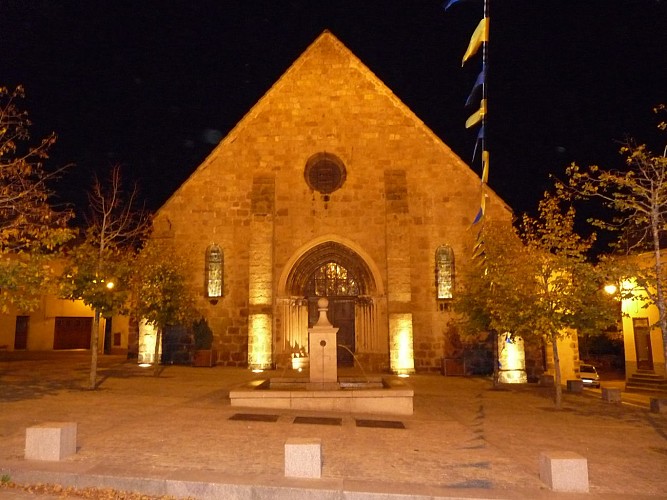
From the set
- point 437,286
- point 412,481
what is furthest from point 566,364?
point 412,481

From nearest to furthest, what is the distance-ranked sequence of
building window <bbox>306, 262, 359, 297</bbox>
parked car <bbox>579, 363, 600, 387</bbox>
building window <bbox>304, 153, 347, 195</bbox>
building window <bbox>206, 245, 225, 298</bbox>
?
building window <bbox>206, 245, 225, 298</bbox> → building window <bbox>304, 153, 347, 195</bbox> → building window <bbox>306, 262, 359, 297</bbox> → parked car <bbox>579, 363, 600, 387</bbox>

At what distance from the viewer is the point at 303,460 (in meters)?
6.46

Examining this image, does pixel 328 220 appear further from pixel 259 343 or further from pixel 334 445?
pixel 334 445

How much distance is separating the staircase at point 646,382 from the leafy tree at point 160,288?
18.2m

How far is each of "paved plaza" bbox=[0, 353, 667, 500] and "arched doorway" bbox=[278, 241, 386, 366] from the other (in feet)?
18.0

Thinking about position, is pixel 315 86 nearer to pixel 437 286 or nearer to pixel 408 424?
pixel 437 286

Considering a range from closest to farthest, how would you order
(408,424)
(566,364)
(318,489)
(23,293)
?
(318,489) < (408,424) < (23,293) < (566,364)

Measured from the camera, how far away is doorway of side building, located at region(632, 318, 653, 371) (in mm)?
23156

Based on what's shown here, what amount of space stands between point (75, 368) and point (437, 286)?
1356cm

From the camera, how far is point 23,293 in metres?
11.6

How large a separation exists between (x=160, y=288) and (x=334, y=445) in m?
10.2

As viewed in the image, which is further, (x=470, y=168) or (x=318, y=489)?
(x=470, y=168)

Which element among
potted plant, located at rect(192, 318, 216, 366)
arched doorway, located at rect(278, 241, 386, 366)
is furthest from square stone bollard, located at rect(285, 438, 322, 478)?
potted plant, located at rect(192, 318, 216, 366)

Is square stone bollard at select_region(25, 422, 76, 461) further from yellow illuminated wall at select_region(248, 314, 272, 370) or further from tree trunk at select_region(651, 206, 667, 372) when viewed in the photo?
yellow illuminated wall at select_region(248, 314, 272, 370)
